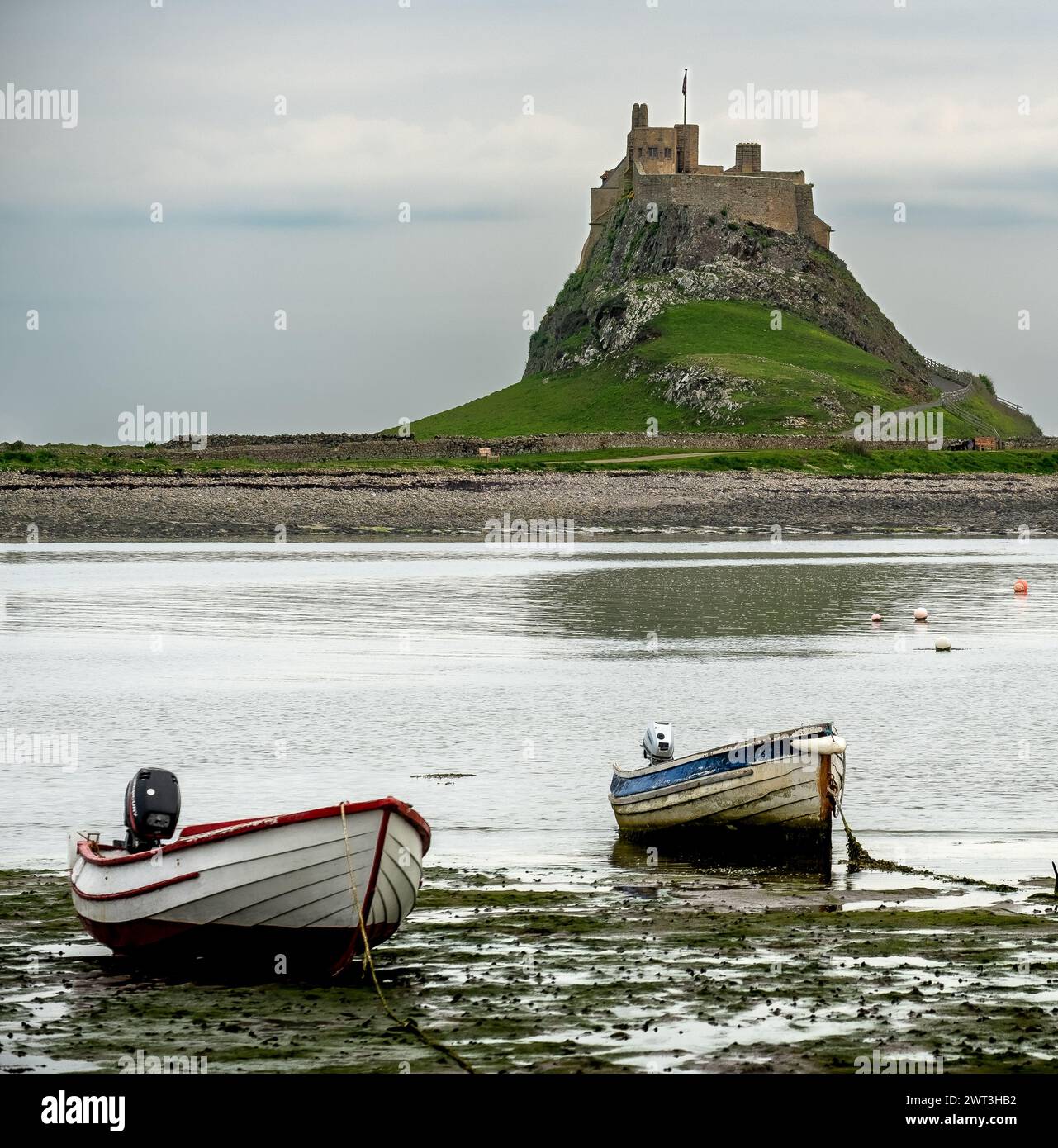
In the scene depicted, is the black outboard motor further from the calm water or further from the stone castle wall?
the stone castle wall

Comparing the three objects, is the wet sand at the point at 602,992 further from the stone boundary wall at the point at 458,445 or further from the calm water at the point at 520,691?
the stone boundary wall at the point at 458,445


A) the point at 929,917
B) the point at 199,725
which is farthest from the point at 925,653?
the point at 929,917

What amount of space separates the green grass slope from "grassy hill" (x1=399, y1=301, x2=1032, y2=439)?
0.12 meters

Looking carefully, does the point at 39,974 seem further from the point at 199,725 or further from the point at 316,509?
the point at 316,509

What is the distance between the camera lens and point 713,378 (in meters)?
128

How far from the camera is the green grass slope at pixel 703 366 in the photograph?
12431 cm

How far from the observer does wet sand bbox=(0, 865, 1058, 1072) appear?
31.9ft

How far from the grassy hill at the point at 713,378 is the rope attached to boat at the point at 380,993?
10909 centimetres

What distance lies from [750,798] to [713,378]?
113469mm

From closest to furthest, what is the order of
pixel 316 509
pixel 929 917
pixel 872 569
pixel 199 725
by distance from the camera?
pixel 929 917 < pixel 199 725 < pixel 872 569 < pixel 316 509

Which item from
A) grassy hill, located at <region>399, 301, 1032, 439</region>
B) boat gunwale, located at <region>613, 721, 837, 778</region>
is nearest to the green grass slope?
grassy hill, located at <region>399, 301, 1032, 439</region>
